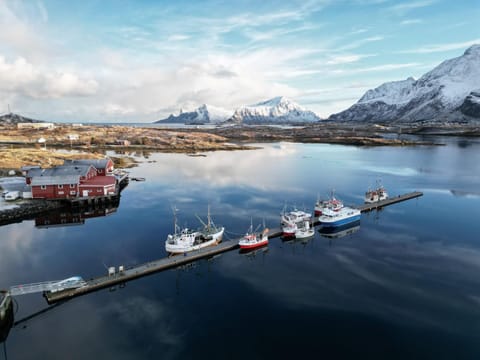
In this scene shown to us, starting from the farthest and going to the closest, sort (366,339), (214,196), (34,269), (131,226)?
(214,196), (131,226), (34,269), (366,339)

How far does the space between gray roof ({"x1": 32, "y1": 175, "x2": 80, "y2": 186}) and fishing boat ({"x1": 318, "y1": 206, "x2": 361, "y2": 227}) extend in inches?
1890

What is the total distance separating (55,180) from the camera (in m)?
62.6

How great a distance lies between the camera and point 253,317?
94.8 feet

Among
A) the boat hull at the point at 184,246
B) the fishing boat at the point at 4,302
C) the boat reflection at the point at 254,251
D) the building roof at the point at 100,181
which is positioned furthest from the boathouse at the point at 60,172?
the boat reflection at the point at 254,251

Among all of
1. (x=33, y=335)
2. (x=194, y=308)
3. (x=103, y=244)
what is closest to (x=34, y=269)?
(x=103, y=244)

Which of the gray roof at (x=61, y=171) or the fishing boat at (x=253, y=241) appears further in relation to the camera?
the gray roof at (x=61, y=171)

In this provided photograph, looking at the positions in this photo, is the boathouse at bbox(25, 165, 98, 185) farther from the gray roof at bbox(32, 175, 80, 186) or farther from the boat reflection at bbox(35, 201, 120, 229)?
the boat reflection at bbox(35, 201, 120, 229)

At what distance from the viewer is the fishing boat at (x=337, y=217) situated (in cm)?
5231

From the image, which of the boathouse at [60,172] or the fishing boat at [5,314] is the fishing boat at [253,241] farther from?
the boathouse at [60,172]

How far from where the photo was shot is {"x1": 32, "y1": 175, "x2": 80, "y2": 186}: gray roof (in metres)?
61.8

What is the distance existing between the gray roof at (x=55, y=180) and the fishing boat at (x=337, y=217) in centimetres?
4800

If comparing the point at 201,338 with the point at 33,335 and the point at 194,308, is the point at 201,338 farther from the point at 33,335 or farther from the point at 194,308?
the point at 33,335

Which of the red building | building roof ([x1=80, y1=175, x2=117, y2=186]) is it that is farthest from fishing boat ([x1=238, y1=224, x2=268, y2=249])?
building roof ([x1=80, y1=175, x2=117, y2=186])

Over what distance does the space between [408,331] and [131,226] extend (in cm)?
Answer: 4034
